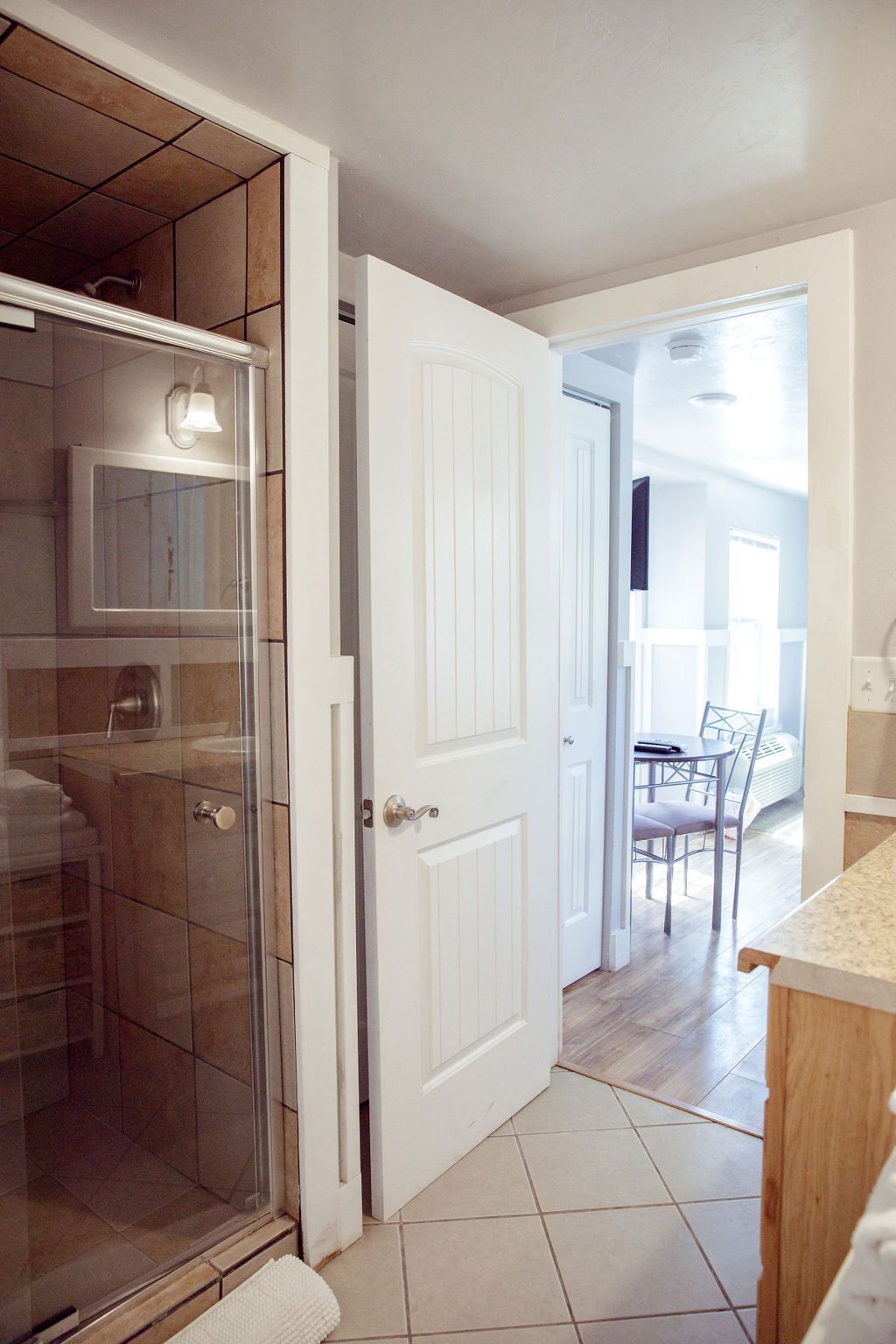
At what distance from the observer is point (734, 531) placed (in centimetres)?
592

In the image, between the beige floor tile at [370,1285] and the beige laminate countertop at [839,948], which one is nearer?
the beige laminate countertop at [839,948]

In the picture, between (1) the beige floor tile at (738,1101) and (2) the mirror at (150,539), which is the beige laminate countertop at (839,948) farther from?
(1) the beige floor tile at (738,1101)

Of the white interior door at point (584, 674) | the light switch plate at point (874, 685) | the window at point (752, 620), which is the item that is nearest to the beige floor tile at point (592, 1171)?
the white interior door at point (584, 674)

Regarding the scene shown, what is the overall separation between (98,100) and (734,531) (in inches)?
203

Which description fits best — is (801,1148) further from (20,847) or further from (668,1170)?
(20,847)

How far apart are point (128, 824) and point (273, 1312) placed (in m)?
0.91

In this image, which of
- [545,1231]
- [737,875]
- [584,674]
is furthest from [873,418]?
[737,875]

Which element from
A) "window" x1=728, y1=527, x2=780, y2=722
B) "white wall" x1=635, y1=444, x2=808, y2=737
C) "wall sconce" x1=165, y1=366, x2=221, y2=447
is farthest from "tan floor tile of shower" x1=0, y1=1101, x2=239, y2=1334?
"window" x1=728, y1=527, x2=780, y2=722

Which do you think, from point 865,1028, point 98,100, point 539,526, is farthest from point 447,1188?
point 98,100

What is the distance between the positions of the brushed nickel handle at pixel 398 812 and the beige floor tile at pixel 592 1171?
920 millimetres

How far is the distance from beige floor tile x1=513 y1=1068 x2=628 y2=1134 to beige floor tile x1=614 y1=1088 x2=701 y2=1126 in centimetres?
3

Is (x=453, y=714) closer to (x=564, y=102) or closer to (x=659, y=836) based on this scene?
(x=564, y=102)

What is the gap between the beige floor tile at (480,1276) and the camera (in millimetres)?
1628

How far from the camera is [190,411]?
161 centimetres
